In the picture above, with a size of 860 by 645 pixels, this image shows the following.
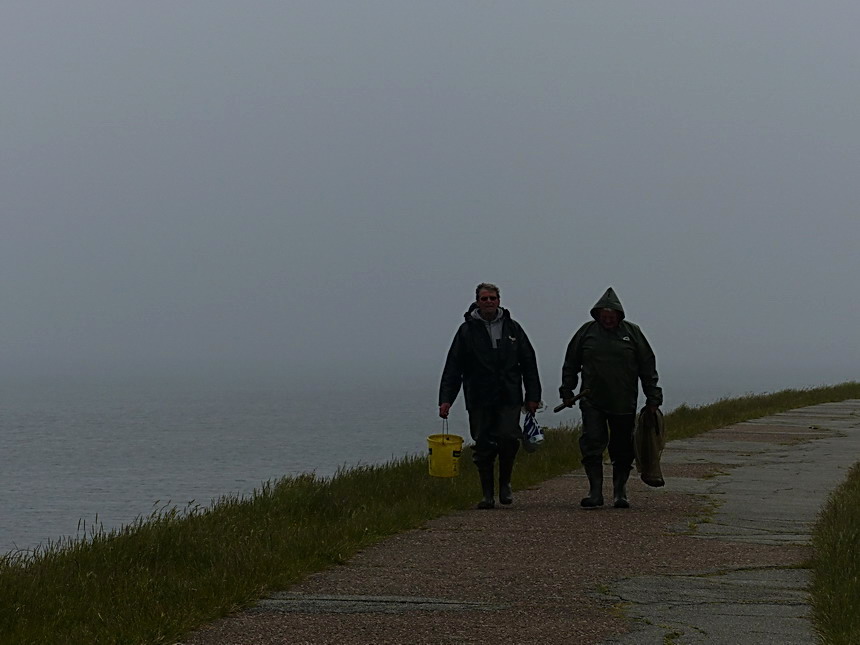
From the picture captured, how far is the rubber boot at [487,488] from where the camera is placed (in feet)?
36.9

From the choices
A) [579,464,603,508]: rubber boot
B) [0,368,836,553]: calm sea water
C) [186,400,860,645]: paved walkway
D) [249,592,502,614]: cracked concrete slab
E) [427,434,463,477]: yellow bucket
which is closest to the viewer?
[186,400,860,645]: paved walkway

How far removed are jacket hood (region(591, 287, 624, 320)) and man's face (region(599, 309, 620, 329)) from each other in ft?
0.12

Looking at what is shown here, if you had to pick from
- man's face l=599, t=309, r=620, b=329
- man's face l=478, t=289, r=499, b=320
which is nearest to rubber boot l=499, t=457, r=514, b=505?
man's face l=478, t=289, r=499, b=320

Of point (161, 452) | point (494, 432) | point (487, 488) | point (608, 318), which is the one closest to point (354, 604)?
point (487, 488)

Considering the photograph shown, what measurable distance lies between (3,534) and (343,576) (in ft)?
56.3

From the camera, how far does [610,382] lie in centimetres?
1135

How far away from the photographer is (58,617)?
662 cm

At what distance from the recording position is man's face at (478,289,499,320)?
11.3 metres

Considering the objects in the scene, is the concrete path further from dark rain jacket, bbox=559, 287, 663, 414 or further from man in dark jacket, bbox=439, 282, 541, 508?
man in dark jacket, bbox=439, 282, 541, 508

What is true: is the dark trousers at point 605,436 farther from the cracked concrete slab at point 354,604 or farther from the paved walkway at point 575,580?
the cracked concrete slab at point 354,604

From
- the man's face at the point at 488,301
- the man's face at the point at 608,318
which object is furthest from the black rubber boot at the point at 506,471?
the man's face at the point at 608,318

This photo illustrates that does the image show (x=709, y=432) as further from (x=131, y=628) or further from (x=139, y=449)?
(x=139, y=449)

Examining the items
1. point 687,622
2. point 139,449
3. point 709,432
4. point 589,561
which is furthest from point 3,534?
point 139,449

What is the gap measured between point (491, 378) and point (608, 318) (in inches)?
45.1
